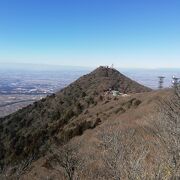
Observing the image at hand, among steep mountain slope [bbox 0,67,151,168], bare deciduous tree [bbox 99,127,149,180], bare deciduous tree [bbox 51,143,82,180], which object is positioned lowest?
steep mountain slope [bbox 0,67,151,168]

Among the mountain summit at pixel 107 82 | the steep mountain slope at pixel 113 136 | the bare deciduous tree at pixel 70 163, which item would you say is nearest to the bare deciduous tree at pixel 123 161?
the steep mountain slope at pixel 113 136

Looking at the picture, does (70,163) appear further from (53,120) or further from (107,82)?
(107,82)

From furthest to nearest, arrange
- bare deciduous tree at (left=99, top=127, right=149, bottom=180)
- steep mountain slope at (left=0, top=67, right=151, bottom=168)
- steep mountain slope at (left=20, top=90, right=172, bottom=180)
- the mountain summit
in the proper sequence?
the mountain summit
steep mountain slope at (left=0, top=67, right=151, bottom=168)
steep mountain slope at (left=20, top=90, right=172, bottom=180)
bare deciduous tree at (left=99, top=127, right=149, bottom=180)

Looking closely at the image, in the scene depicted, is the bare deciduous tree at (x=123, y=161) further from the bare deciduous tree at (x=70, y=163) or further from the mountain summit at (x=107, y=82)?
the mountain summit at (x=107, y=82)

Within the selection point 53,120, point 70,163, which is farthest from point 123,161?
point 53,120

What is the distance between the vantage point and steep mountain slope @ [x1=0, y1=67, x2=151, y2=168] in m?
64.0

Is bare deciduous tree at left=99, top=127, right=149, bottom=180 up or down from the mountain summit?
up

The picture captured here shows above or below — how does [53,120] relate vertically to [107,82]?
below

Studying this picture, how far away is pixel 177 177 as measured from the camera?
17.0 metres

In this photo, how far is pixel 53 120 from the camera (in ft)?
261

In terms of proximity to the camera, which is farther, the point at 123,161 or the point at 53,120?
the point at 53,120

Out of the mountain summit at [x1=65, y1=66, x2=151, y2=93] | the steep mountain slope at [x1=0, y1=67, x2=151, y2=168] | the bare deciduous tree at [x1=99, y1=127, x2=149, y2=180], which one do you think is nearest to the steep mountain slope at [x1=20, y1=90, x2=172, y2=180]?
the bare deciduous tree at [x1=99, y1=127, x2=149, y2=180]

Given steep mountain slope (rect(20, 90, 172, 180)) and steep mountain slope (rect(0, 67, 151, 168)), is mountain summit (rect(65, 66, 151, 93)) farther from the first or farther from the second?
steep mountain slope (rect(20, 90, 172, 180))

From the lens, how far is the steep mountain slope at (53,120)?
210ft
